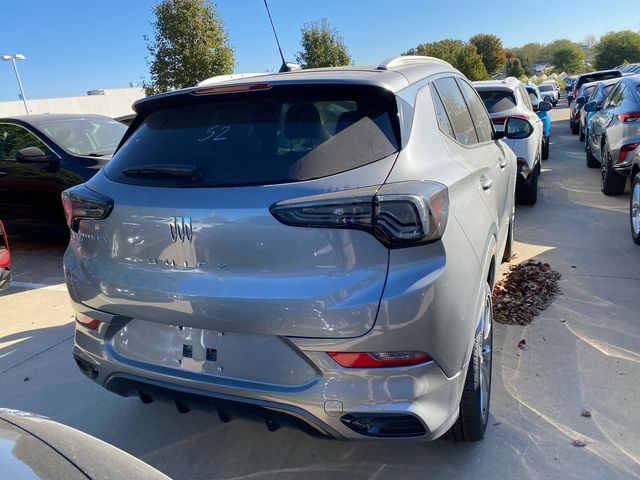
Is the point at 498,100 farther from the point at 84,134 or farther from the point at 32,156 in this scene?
the point at 32,156

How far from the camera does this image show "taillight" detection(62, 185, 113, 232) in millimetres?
2197

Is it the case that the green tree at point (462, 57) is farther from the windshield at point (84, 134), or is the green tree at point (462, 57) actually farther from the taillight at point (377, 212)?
the taillight at point (377, 212)

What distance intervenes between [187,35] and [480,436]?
14978mm

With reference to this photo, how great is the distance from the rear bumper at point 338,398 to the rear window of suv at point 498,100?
5.78m

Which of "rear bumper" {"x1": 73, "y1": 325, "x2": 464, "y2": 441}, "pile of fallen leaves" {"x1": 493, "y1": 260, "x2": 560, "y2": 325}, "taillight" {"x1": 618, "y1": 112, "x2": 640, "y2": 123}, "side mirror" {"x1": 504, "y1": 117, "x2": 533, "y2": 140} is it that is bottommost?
"pile of fallen leaves" {"x1": 493, "y1": 260, "x2": 560, "y2": 325}

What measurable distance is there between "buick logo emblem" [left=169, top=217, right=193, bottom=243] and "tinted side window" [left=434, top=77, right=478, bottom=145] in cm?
148

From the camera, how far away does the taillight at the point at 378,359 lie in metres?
1.83

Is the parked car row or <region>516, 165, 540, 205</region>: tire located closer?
the parked car row

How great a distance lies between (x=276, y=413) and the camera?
195 centimetres

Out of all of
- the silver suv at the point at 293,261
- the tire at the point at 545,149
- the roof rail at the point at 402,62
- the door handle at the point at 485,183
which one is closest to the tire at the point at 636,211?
the door handle at the point at 485,183

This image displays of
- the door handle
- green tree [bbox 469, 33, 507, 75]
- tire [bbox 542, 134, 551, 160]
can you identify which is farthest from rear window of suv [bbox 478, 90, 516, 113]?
green tree [bbox 469, 33, 507, 75]

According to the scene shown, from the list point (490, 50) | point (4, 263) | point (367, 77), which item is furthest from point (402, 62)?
point (490, 50)

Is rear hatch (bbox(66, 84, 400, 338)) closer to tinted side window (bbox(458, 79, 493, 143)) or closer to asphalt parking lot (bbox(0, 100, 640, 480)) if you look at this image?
asphalt parking lot (bbox(0, 100, 640, 480))

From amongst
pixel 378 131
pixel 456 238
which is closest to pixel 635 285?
pixel 456 238
